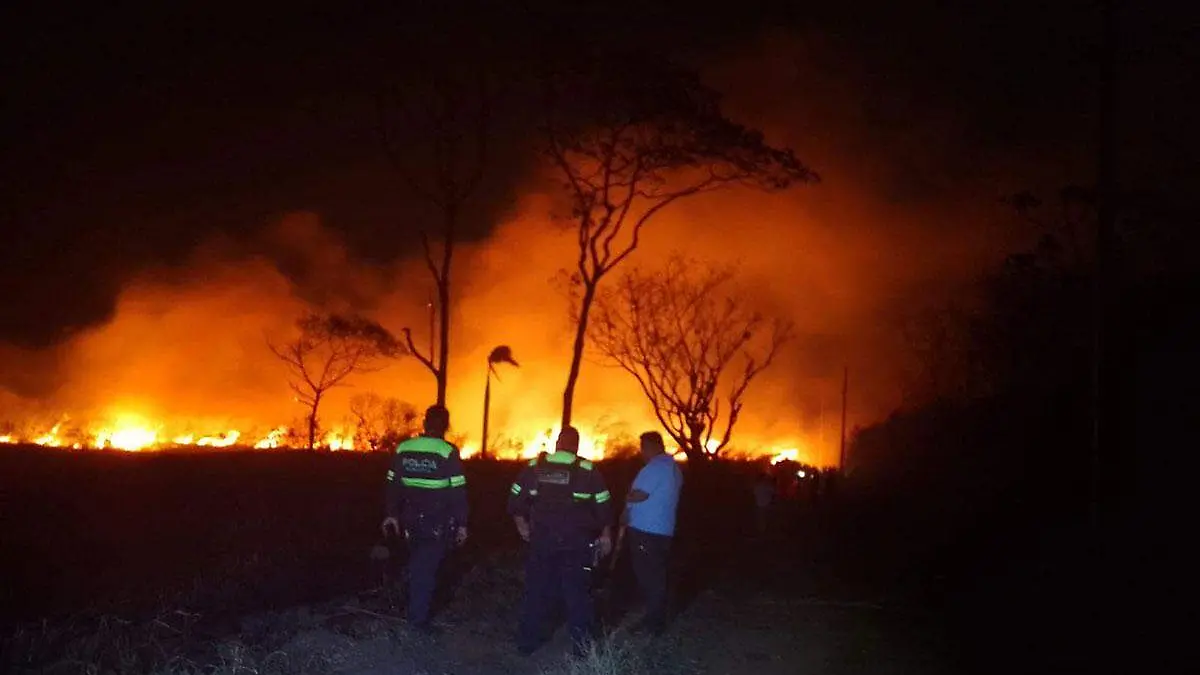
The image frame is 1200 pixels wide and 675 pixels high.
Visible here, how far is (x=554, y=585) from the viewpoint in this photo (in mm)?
9344

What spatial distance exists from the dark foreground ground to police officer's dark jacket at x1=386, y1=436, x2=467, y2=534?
0.93 metres

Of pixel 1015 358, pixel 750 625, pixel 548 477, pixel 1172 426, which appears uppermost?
pixel 1015 358

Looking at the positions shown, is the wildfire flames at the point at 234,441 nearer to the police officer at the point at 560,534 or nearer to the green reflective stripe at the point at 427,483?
the green reflective stripe at the point at 427,483

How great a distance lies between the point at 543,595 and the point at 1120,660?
461cm

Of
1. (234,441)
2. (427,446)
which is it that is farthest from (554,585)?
(234,441)

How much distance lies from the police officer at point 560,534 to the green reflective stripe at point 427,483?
671mm

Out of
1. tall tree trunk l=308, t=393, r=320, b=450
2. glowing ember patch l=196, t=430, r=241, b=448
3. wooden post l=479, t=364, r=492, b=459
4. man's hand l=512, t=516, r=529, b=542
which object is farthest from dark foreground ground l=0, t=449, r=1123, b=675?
wooden post l=479, t=364, r=492, b=459

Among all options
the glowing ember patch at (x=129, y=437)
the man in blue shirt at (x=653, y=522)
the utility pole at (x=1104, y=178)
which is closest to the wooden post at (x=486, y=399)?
the glowing ember patch at (x=129, y=437)

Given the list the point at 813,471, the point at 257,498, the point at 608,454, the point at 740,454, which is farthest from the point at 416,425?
the point at 257,498

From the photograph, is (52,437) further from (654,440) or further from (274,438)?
(654,440)

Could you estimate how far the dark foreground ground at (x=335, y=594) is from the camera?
8.46m

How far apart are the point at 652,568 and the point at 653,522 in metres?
0.40

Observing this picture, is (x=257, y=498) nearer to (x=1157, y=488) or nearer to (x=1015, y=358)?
(x=1157, y=488)

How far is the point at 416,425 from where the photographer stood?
43562mm
